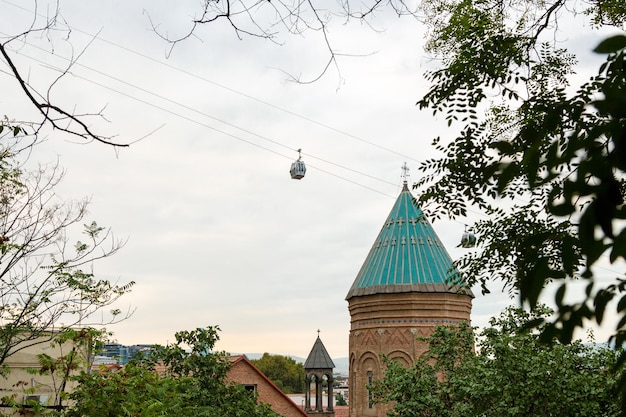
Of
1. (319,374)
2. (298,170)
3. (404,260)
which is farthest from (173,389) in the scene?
(319,374)

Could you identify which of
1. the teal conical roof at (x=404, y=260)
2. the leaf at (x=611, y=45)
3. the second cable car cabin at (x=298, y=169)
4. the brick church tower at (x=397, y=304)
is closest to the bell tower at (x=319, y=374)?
the brick church tower at (x=397, y=304)

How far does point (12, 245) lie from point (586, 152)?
11.4m

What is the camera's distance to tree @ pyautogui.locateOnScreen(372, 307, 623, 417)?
12133mm

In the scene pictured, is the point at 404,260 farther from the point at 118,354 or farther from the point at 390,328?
the point at 118,354

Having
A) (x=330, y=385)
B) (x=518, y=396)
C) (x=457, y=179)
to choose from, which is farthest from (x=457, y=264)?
(x=330, y=385)

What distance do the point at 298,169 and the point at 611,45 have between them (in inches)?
732

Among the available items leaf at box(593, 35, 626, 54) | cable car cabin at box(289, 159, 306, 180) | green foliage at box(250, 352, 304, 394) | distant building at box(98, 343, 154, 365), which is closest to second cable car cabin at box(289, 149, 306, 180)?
cable car cabin at box(289, 159, 306, 180)

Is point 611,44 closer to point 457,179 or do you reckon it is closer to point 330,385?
point 457,179

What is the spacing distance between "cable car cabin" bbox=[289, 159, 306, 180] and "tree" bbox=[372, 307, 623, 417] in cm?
700

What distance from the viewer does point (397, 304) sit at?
91.1 feet

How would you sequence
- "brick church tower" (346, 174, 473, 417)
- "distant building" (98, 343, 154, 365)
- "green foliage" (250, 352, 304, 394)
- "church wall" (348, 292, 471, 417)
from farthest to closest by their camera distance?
"green foliage" (250, 352, 304, 394), "brick church tower" (346, 174, 473, 417), "church wall" (348, 292, 471, 417), "distant building" (98, 343, 154, 365)

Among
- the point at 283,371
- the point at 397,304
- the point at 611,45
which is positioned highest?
the point at 283,371

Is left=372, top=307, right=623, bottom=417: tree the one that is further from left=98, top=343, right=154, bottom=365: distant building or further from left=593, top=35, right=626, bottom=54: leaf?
left=593, top=35, right=626, bottom=54: leaf

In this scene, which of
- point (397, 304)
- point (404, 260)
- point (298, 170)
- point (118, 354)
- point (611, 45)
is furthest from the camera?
point (404, 260)
